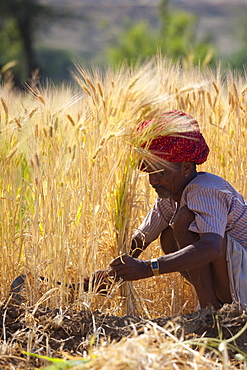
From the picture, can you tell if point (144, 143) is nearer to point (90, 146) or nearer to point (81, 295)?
point (90, 146)

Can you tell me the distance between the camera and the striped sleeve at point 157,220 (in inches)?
121

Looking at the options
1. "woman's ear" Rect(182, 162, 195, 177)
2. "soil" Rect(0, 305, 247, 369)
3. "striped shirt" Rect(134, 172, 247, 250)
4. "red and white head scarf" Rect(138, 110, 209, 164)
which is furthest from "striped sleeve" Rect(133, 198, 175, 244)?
"soil" Rect(0, 305, 247, 369)

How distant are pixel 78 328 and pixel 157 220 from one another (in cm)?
78

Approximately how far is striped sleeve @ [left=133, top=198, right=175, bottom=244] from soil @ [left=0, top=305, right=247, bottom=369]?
552mm

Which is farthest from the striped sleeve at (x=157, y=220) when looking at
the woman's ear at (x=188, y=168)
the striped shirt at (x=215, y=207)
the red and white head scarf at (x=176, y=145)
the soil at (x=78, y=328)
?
the soil at (x=78, y=328)

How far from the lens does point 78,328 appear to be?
2.61 m

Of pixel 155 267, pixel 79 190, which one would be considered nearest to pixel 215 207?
pixel 155 267

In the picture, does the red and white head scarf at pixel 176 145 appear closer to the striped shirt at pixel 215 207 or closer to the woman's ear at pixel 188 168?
the woman's ear at pixel 188 168

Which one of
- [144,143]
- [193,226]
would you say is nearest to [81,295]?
[193,226]

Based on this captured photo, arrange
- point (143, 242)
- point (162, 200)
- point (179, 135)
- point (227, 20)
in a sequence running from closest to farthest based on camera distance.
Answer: point (179, 135) → point (143, 242) → point (162, 200) → point (227, 20)

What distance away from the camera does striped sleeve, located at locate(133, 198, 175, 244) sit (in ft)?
10.1

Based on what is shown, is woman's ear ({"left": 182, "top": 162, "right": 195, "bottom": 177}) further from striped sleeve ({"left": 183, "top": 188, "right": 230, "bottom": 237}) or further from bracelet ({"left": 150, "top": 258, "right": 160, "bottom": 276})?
bracelet ({"left": 150, "top": 258, "right": 160, "bottom": 276})

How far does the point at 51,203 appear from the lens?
2.79m

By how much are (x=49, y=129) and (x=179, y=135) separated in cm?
66
